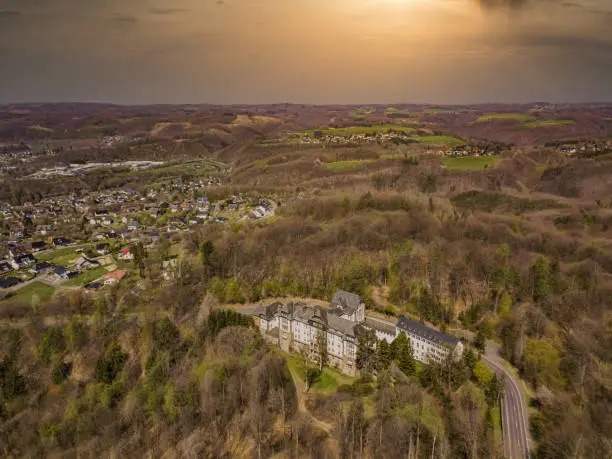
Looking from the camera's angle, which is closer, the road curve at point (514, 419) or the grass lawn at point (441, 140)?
the road curve at point (514, 419)

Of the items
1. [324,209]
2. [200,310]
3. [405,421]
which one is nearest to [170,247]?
[200,310]

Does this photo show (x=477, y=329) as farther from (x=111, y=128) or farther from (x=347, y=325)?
(x=111, y=128)

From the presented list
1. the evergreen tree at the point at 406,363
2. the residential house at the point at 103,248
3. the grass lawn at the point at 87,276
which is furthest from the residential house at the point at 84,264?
the evergreen tree at the point at 406,363

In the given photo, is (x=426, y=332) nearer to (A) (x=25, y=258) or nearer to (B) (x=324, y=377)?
(B) (x=324, y=377)

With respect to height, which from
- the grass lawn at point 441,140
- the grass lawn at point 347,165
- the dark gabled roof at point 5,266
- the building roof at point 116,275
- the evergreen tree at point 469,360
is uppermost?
the grass lawn at point 441,140

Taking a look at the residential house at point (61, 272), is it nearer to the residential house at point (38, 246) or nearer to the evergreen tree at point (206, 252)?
the residential house at point (38, 246)

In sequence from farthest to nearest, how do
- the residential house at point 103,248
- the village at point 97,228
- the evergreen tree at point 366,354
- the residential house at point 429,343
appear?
the residential house at point 103,248 < the village at point 97,228 < the residential house at point 429,343 < the evergreen tree at point 366,354

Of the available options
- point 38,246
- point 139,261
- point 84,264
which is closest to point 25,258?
point 38,246

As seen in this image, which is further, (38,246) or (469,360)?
(38,246)
